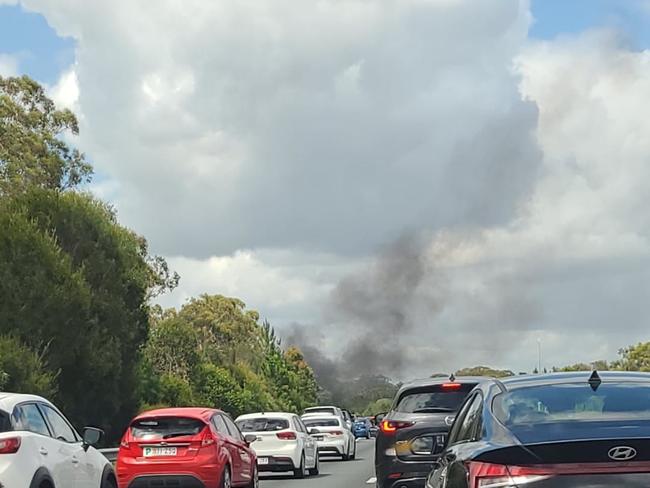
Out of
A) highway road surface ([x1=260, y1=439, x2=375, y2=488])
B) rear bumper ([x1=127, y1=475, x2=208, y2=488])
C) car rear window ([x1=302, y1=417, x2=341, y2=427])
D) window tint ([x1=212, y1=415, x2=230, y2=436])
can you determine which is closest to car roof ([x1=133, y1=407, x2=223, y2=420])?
window tint ([x1=212, y1=415, x2=230, y2=436])

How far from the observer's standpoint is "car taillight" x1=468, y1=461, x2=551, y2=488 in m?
6.59

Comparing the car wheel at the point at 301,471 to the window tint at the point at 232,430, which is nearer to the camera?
the window tint at the point at 232,430

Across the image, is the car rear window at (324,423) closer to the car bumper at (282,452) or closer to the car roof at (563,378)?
the car bumper at (282,452)

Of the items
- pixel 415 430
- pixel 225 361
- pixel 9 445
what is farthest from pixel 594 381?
pixel 225 361

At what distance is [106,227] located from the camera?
45125 mm

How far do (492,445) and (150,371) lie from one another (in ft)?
163

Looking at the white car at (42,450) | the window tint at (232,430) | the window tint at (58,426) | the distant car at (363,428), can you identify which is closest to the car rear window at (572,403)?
the white car at (42,450)

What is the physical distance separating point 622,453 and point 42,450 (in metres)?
6.60

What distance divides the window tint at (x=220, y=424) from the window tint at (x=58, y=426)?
21.7ft

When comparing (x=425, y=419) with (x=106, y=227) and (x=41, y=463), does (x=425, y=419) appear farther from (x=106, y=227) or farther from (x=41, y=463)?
(x=106, y=227)

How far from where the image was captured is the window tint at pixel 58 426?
12477 mm

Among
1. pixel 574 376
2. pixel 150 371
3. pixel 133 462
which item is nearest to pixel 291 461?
pixel 133 462

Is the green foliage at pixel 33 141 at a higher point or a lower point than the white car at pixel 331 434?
higher

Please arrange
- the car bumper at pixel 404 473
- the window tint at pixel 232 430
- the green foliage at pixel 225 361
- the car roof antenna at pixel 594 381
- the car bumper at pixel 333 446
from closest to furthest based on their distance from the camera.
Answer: the car roof antenna at pixel 594 381
the car bumper at pixel 404 473
the window tint at pixel 232 430
the car bumper at pixel 333 446
the green foliage at pixel 225 361
